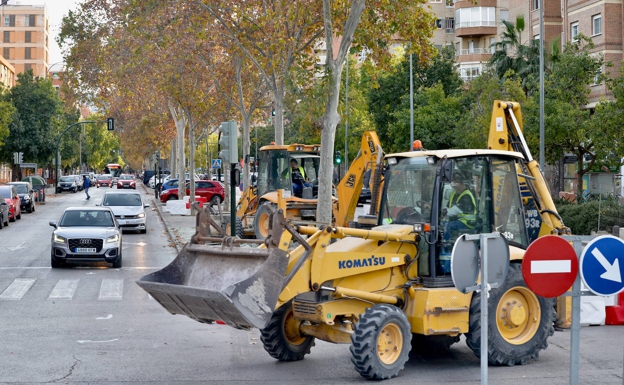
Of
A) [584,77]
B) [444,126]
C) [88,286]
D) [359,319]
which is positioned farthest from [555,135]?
[359,319]

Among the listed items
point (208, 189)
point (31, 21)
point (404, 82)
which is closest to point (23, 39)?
point (31, 21)

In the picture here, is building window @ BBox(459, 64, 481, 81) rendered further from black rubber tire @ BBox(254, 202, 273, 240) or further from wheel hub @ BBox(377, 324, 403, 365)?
wheel hub @ BBox(377, 324, 403, 365)

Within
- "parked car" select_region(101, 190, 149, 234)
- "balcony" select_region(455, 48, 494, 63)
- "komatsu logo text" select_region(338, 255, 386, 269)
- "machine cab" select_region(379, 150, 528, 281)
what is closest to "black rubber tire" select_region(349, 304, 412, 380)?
"komatsu logo text" select_region(338, 255, 386, 269)

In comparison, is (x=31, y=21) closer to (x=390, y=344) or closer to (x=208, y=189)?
(x=208, y=189)

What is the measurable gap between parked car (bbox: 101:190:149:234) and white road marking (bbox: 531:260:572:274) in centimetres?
2681

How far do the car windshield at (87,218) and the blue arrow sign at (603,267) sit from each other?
1763 centimetres

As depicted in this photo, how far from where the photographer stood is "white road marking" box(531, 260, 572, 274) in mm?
6875

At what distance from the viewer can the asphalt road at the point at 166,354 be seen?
9.84 m

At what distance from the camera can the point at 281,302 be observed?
365 inches

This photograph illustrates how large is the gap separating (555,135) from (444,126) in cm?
1746

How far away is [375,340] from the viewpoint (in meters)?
9.33

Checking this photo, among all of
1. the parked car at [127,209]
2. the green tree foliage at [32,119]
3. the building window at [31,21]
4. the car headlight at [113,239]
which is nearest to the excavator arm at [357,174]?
the car headlight at [113,239]

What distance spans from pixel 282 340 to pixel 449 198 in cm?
261

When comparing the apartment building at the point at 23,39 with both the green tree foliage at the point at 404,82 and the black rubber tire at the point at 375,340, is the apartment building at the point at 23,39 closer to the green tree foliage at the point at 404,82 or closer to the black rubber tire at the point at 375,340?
the green tree foliage at the point at 404,82
